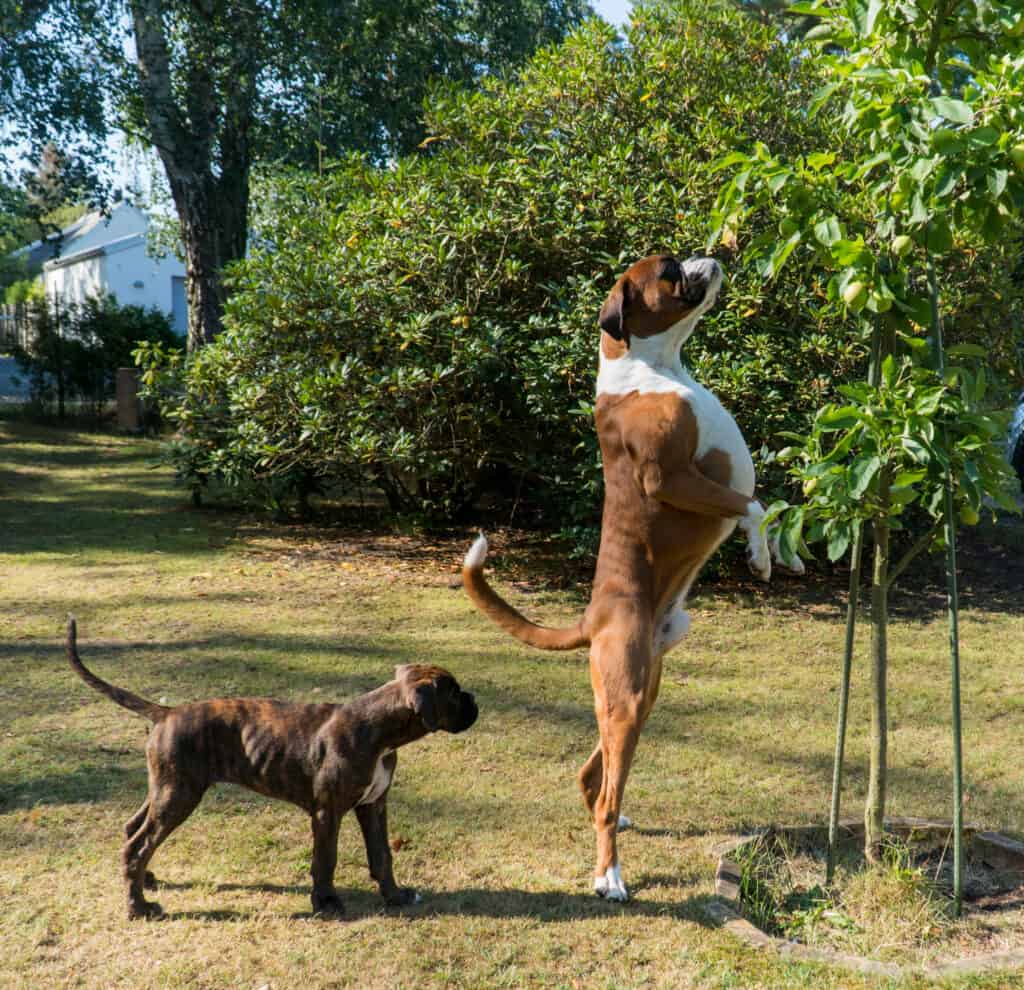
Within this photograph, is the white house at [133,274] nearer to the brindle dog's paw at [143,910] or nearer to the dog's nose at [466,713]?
the brindle dog's paw at [143,910]

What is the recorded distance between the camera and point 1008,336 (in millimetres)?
8555

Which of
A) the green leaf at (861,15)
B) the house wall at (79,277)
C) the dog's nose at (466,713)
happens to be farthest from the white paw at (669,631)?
the house wall at (79,277)

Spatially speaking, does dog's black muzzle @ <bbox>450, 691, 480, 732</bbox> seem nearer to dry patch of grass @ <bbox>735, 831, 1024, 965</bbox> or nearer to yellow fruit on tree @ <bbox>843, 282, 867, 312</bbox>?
dry patch of grass @ <bbox>735, 831, 1024, 965</bbox>

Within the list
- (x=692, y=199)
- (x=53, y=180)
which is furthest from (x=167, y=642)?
(x=53, y=180)

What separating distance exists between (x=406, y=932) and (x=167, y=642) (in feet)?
13.2

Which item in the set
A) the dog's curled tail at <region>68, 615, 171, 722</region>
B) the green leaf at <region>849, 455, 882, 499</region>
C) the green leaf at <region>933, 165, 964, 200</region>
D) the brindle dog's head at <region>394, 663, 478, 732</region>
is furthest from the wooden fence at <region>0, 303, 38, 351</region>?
the green leaf at <region>933, 165, 964, 200</region>

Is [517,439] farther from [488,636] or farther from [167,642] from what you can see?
[167,642]

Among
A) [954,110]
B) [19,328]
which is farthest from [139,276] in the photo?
[954,110]

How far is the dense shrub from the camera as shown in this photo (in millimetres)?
19453

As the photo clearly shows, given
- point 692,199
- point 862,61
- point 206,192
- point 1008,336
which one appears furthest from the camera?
point 206,192

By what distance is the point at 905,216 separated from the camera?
3402 millimetres

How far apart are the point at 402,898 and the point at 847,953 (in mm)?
1565

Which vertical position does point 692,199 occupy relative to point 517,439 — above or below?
above

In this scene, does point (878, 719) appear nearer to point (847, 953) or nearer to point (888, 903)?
point (888, 903)
